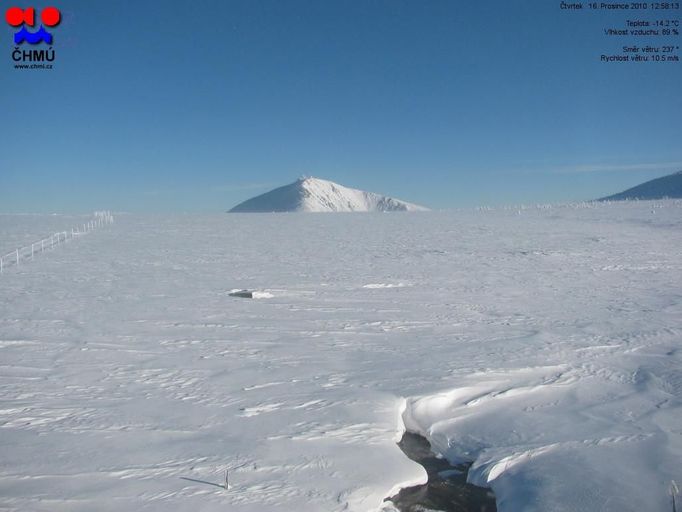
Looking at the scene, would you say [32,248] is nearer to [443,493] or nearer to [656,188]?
[443,493]

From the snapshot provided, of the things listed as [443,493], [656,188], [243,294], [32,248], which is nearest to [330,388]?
[443,493]

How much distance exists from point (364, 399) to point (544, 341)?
12.8 ft

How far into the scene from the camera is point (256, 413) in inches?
235

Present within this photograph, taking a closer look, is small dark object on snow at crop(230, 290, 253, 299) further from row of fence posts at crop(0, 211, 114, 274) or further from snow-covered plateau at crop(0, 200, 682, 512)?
row of fence posts at crop(0, 211, 114, 274)

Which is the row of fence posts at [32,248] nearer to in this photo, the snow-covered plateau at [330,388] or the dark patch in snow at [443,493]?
the snow-covered plateau at [330,388]

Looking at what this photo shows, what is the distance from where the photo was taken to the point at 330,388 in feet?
22.2

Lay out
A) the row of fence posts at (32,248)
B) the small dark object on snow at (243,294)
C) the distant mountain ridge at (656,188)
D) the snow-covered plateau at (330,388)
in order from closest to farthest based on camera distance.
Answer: the snow-covered plateau at (330,388) < the small dark object on snow at (243,294) < the row of fence posts at (32,248) < the distant mountain ridge at (656,188)

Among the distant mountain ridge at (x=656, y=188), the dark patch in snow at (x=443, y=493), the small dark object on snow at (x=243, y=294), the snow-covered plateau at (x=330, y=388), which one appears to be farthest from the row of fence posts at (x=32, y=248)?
the distant mountain ridge at (x=656, y=188)

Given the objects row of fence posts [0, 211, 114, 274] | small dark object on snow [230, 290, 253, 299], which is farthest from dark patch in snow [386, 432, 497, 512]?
row of fence posts [0, 211, 114, 274]

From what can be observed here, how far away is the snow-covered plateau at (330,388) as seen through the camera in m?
4.62

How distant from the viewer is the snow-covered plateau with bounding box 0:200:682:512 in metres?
4.62

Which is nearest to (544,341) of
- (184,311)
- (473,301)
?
(473,301)

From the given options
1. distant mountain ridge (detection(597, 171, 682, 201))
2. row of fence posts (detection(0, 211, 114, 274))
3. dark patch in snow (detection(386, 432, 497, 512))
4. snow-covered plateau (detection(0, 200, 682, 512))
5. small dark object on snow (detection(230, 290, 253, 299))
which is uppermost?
distant mountain ridge (detection(597, 171, 682, 201))

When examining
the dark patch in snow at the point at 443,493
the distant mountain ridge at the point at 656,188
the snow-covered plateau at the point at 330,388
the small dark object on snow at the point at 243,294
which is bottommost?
the dark patch in snow at the point at 443,493
